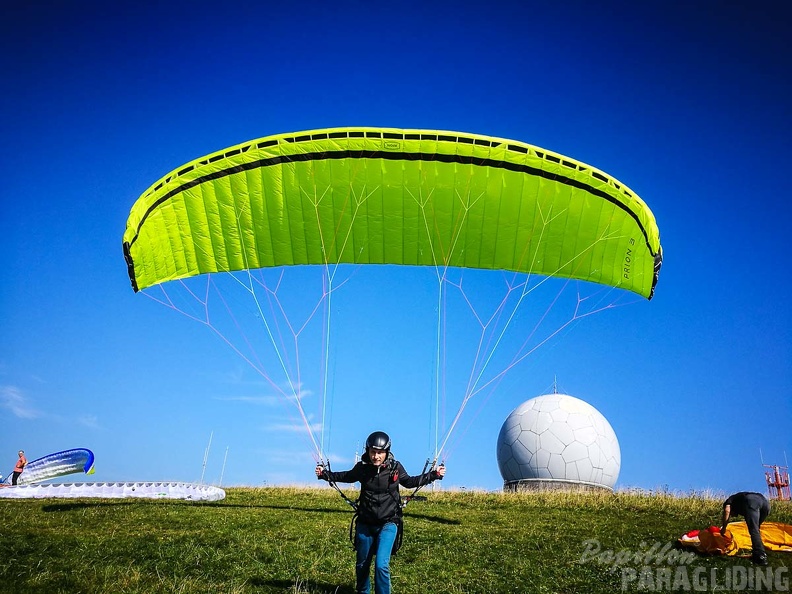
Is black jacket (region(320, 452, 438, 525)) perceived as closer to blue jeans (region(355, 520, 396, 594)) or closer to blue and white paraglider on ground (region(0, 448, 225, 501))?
blue jeans (region(355, 520, 396, 594))

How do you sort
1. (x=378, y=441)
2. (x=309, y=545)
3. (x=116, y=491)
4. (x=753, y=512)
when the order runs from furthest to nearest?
(x=116, y=491) → (x=309, y=545) → (x=753, y=512) → (x=378, y=441)

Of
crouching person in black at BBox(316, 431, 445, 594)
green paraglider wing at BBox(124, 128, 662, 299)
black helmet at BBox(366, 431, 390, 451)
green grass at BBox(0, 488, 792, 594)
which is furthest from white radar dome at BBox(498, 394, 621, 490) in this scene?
black helmet at BBox(366, 431, 390, 451)

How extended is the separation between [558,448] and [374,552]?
56.8ft

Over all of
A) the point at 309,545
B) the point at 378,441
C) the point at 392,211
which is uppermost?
the point at 392,211

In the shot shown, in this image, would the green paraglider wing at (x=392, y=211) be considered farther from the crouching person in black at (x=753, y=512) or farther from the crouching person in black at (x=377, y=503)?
the crouching person in black at (x=377, y=503)

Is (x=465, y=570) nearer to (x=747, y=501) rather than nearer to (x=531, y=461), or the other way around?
(x=747, y=501)

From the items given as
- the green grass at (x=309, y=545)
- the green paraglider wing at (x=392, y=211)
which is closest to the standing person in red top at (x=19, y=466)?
the green grass at (x=309, y=545)

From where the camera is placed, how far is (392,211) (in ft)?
38.0

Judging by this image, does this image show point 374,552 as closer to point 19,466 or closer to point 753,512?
point 753,512

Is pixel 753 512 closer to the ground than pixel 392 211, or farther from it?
closer to the ground

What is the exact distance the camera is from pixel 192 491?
1548 cm

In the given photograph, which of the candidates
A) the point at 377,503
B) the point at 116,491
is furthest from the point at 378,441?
the point at 116,491

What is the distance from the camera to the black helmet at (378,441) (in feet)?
20.3

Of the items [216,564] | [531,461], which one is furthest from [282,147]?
[531,461]
